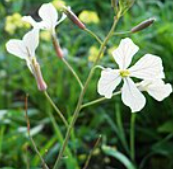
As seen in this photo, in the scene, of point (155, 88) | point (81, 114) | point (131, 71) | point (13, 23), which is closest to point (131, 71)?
point (131, 71)

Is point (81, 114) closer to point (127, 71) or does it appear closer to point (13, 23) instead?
point (13, 23)

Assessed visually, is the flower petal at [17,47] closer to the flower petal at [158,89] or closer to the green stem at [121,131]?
the flower petal at [158,89]

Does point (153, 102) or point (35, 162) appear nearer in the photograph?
point (35, 162)

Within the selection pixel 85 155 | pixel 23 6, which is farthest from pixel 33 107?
pixel 23 6

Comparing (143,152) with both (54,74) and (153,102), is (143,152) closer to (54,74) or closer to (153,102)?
(153,102)

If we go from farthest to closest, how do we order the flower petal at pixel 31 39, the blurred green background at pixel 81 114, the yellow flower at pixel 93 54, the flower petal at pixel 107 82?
1. the yellow flower at pixel 93 54
2. the blurred green background at pixel 81 114
3. the flower petal at pixel 31 39
4. the flower petal at pixel 107 82

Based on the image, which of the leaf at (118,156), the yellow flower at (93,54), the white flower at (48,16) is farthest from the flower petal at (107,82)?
the yellow flower at (93,54)
